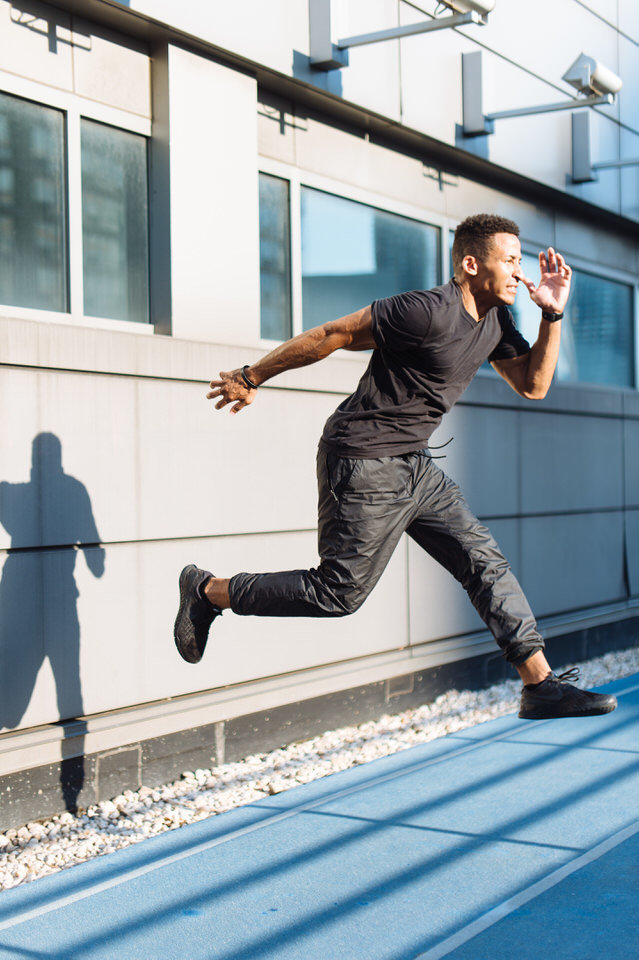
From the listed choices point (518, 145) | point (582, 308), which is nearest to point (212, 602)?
point (518, 145)

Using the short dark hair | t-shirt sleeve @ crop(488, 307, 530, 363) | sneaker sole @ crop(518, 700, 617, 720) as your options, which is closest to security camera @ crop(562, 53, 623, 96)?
t-shirt sleeve @ crop(488, 307, 530, 363)

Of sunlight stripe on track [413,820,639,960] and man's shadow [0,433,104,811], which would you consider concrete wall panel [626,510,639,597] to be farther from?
man's shadow [0,433,104,811]

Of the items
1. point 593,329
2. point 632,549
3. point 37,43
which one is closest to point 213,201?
point 37,43

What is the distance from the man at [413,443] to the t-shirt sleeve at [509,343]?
0.26 ft

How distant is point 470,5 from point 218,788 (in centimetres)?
516

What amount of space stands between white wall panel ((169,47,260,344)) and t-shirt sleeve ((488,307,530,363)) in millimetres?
2263

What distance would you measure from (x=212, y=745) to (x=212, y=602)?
5.80 feet

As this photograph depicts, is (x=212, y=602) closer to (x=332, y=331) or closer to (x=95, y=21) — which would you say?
(x=332, y=331)

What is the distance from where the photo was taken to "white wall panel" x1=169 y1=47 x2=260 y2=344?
20.5 feet

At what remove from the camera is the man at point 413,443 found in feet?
13.8

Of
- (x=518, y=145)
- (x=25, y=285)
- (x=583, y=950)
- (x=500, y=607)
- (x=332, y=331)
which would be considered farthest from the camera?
(x=518, y=145)

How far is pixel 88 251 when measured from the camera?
233 inches

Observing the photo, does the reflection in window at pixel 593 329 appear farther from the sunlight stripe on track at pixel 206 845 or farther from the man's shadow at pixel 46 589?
the man's shadow at pixel 46 589

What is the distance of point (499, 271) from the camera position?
4.27 m
